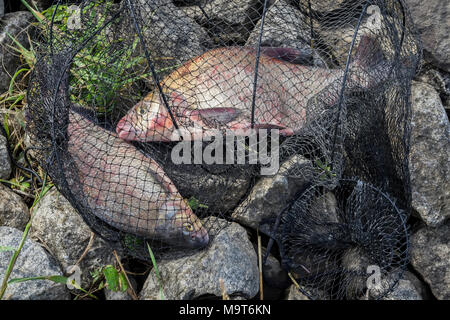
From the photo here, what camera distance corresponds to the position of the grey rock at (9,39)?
4.28 meters

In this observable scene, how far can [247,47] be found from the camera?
3.84 meters

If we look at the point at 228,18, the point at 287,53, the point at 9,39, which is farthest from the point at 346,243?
the point at 9,39

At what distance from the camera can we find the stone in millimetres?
3928

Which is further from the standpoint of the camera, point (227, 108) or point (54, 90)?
point (227, 108)

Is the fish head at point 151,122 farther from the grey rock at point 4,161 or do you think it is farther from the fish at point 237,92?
the grey rock at point 4,161

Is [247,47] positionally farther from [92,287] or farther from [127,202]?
[92,287]

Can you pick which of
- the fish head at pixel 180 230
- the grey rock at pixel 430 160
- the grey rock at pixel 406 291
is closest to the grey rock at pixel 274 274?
the fish head at pixel 180 230

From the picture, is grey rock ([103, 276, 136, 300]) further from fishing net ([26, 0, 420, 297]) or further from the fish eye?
the fish eye

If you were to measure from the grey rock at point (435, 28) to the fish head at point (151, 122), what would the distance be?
2.10m

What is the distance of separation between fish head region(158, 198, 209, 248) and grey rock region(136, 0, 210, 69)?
55.1 inches

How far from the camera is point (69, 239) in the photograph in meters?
3.41

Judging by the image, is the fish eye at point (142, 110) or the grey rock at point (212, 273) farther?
the fish eye at point (142, 110)
